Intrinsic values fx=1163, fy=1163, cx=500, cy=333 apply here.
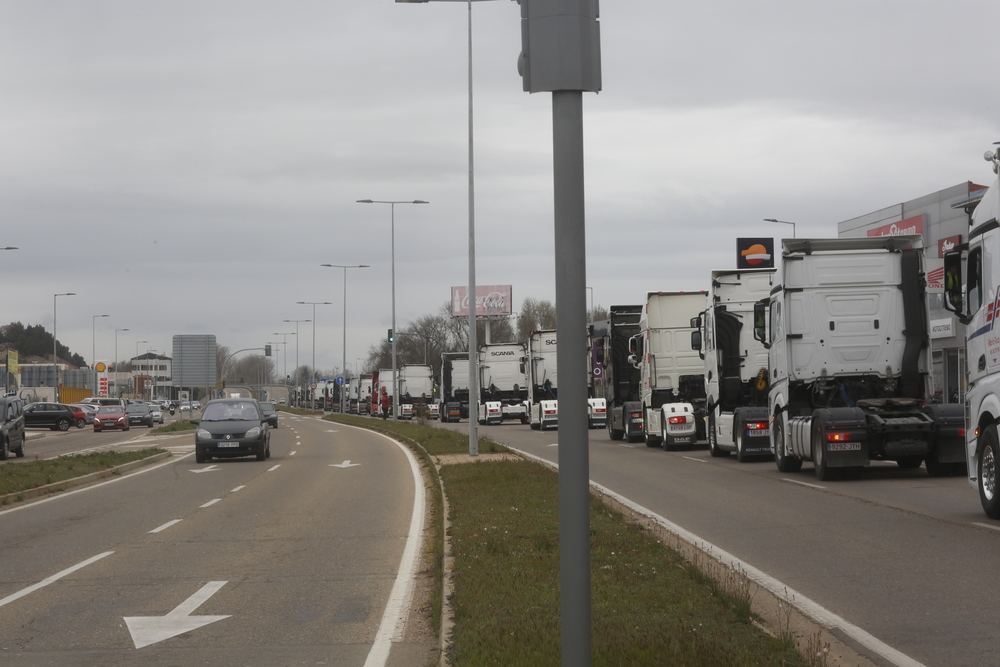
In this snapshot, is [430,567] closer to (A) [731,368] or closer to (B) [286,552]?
(B) [286,552]

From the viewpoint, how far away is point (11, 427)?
117 ft

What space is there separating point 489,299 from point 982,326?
109158 mm

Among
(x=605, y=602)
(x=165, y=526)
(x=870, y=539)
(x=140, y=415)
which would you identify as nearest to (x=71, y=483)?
(x=165, y=526)

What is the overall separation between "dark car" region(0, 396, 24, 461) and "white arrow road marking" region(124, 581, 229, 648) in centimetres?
2803

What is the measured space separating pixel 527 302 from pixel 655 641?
436 ft

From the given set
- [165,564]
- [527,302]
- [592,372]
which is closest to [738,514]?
[165,564]

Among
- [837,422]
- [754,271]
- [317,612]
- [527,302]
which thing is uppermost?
[527,302]

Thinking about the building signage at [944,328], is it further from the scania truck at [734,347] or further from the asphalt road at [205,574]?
the asphalt road at [205,574]

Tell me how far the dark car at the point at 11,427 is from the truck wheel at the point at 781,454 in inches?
935

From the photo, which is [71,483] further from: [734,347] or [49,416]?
[49,416]

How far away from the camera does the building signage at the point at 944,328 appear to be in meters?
48.4

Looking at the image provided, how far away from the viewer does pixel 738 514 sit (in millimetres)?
14984

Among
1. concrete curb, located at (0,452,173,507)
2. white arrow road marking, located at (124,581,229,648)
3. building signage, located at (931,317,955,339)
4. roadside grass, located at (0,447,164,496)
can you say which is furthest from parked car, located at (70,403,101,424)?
white arrow road marking, located at (124,581,229,648)

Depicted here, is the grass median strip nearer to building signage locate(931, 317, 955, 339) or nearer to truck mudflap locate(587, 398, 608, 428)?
truck mudflap locate(587, 398, 608, 428)
